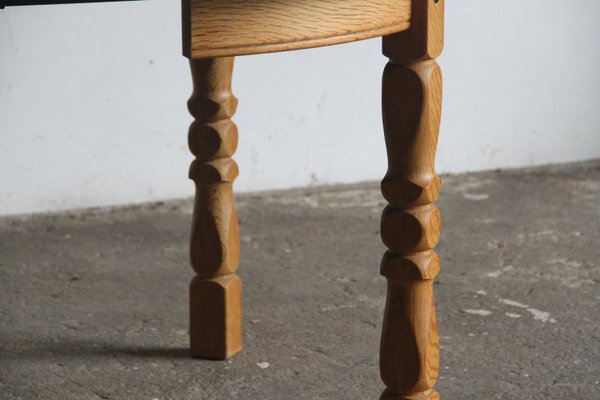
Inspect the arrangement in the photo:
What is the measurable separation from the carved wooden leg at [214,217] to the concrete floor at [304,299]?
7 cm

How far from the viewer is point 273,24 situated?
4.37 ft

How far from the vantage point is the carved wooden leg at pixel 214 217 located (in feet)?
6.98

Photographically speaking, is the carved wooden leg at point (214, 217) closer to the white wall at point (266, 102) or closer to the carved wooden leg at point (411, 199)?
the carved wooden leg at point (411, 199)

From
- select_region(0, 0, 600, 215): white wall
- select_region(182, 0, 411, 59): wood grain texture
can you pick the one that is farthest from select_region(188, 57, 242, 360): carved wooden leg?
select_region(0, 0, 600, 215): white wall

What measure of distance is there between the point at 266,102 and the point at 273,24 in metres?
2.34

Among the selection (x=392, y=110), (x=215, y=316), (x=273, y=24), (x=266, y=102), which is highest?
(x=273, y=24)

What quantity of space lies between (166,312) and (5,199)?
3.44 ft

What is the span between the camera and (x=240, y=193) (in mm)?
3658

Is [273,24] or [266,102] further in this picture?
[266,102]

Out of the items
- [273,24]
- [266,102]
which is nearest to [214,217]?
[273,24]

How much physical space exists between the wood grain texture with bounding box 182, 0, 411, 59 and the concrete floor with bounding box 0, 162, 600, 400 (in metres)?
0.86

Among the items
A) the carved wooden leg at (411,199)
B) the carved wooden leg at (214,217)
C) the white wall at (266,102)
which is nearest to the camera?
the carved wooden leg at (411,199)

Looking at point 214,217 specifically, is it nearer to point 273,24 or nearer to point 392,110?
point 392,110

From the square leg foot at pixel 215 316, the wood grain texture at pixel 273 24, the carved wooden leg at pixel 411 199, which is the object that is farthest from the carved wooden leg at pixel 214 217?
the wood grain texture at pixel 273 24
